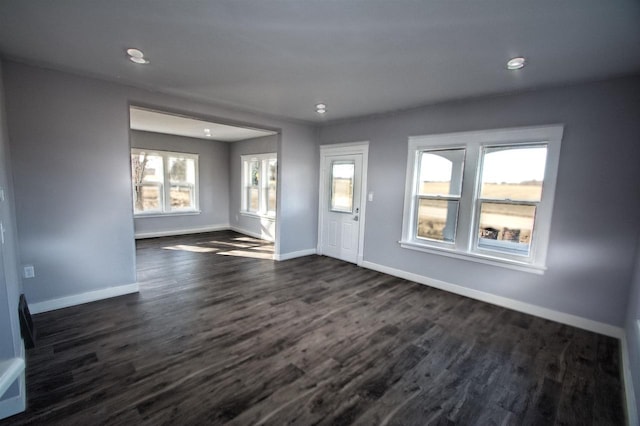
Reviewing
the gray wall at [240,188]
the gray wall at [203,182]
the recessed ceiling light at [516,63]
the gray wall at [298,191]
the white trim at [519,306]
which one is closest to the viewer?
the recessed ceiling light at [516,63]

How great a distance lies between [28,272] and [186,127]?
3.90 meters

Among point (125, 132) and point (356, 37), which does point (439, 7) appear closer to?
point (356, 37)

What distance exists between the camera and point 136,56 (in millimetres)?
2566

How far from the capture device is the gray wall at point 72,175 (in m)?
2.86

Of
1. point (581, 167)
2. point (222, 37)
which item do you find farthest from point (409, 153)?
point (222, 37)

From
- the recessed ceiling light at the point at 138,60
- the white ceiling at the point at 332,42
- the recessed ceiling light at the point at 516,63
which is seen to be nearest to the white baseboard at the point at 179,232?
the white ceiling at the point at 332,42

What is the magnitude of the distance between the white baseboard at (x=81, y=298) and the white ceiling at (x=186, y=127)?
109 inches

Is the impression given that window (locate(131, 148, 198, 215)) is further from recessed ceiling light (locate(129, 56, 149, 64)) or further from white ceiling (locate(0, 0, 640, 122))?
recessed ceiling light (locate(129, 56, 149, 64))

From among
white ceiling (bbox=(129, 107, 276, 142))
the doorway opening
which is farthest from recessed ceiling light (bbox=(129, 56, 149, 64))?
the doorway opening

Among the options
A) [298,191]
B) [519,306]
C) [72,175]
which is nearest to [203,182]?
[298,191]

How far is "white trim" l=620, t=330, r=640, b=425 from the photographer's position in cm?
174

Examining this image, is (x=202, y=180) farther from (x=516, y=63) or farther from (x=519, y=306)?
(x=519, y=306)

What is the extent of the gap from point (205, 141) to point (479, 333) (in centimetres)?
742

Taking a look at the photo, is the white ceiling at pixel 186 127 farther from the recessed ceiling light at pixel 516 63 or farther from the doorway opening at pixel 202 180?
the recessed ceiling light at pixel 516 63
